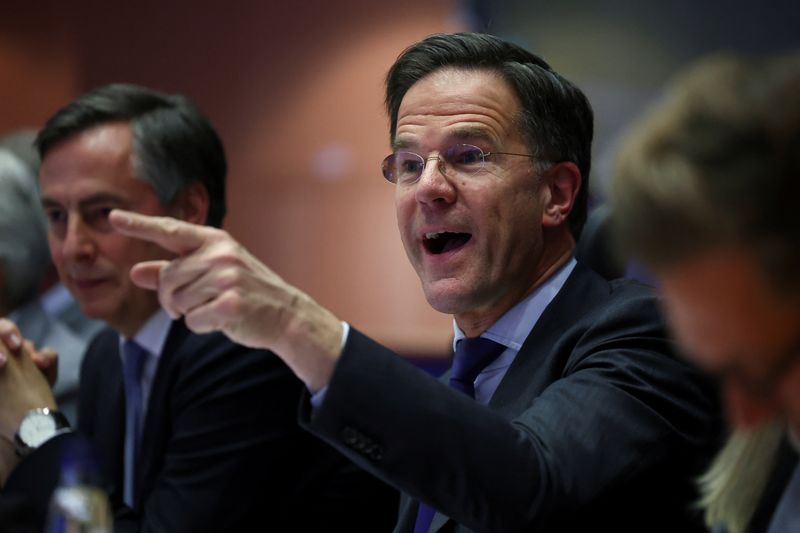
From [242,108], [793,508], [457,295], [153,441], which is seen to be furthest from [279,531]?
[242,108]

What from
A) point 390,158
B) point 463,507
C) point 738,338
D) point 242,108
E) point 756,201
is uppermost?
point 756,201

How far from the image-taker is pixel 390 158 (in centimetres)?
168

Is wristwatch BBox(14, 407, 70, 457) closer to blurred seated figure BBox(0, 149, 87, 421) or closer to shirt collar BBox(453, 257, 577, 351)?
shirt collar BBox(453, 257, 577, 351)

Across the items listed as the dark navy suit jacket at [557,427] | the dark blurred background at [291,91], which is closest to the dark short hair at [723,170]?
the dark navy suit jacket at [557,427]

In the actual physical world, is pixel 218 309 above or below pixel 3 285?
above

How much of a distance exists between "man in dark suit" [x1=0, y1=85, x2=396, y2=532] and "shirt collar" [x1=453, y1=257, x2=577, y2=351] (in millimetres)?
496

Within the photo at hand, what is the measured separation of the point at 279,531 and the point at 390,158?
0.73 meters

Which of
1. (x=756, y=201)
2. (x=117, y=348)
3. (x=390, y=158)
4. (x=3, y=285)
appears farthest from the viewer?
(x=3, y=285)

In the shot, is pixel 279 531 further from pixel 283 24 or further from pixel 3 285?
pixel 283 24

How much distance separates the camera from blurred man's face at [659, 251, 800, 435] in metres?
0.75

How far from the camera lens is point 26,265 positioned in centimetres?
271

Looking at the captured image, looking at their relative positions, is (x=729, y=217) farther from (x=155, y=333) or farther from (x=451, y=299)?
(x=155, y=333)

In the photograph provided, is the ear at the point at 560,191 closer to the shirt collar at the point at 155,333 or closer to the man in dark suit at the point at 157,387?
the man in dark suit at the point at 157,387

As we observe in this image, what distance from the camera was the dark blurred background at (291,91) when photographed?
4337 mm
